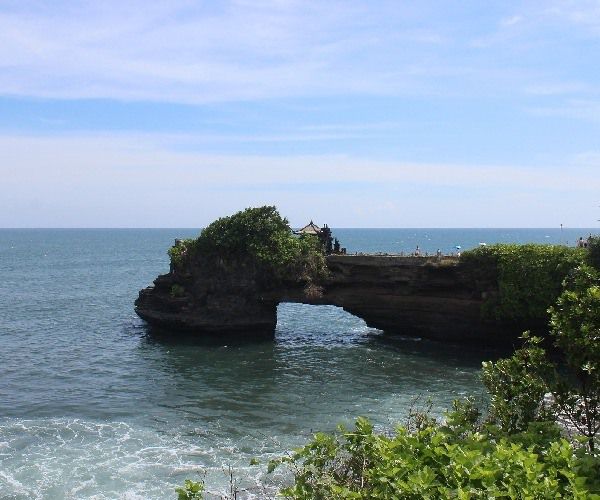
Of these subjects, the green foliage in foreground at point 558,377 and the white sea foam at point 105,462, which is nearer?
the green foliage in foreground at point 558,377

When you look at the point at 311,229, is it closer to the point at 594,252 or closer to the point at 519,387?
the point at 594,252

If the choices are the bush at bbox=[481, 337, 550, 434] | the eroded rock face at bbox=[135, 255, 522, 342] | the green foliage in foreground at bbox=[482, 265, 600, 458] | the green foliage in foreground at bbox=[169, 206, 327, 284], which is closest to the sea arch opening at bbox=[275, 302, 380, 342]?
the eroded rock face at bbox=[135, 255, 522, 342]

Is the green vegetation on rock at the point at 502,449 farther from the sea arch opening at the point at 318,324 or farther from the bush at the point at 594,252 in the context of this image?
the sea arch opening at the point at 318,324

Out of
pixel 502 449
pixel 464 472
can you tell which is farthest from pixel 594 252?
pixel 464 472

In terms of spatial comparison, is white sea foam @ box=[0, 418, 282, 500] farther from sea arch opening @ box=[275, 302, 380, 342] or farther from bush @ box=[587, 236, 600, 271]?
bush @ box=[587, 236, 600, 271]

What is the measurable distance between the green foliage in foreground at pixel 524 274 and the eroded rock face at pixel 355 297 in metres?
0.83

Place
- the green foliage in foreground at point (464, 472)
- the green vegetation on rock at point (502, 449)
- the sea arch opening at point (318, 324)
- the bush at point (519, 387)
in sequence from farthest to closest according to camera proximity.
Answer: the sea arch opening at point (318, 324)
the bush at point (519, 387)
the green vegetation on rock at point (502, 449)
the green foliage in foreground at point (464, 472)

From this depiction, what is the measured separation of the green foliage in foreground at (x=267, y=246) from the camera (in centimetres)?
3634

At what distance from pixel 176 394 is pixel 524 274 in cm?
1845

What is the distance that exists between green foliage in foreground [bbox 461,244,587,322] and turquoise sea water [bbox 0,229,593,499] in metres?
3.05

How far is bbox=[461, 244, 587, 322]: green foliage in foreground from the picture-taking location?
30.1 metres

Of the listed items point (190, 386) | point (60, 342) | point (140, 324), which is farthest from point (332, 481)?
point (140, 324)

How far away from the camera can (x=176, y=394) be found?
2520 cm

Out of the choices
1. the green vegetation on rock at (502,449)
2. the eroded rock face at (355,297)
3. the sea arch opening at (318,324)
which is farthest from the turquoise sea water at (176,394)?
the green vegetation on rock at (502,449)
